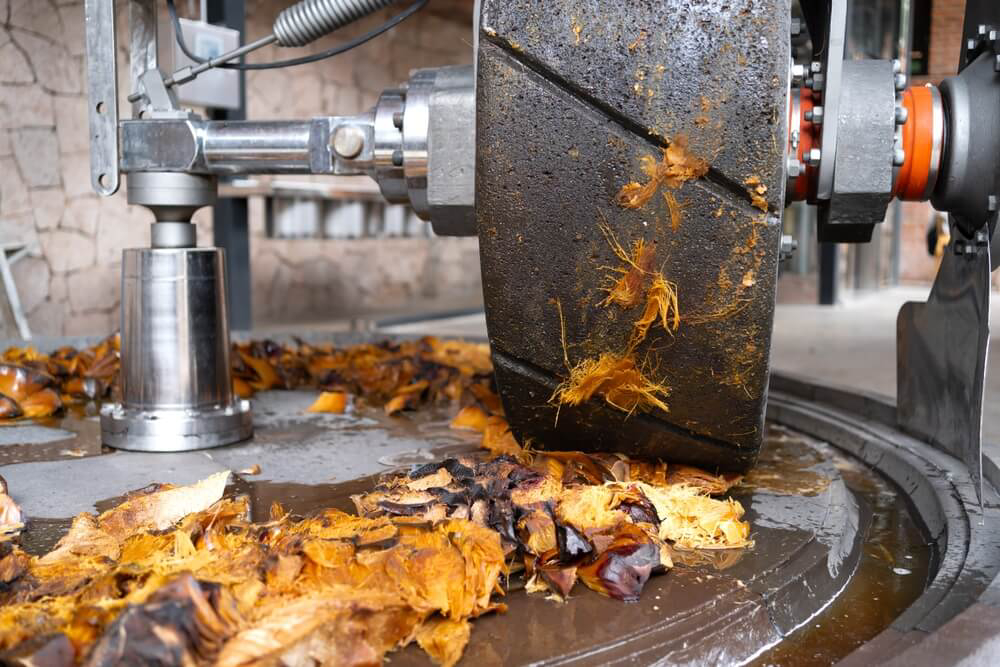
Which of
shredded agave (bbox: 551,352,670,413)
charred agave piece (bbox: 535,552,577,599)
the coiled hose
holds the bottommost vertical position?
charred agave piece (bbox: 535,552,577,599)

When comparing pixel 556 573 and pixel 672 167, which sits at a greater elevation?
pixel 672 167

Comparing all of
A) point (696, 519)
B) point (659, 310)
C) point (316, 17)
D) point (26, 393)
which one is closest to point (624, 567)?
point (696, 519)

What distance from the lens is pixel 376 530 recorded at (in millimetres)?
1229

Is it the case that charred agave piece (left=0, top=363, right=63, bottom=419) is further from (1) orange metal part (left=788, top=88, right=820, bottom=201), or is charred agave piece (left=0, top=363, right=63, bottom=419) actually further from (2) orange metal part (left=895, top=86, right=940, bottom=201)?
(2) orange metal part (left=895, top=86, right=940, bottom=201)

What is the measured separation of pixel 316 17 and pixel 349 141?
0.36 meters

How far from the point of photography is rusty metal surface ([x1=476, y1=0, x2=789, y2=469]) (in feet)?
4.02

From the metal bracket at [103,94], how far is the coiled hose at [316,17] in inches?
13.0

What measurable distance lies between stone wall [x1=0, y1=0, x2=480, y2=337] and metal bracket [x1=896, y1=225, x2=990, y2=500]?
2736mm

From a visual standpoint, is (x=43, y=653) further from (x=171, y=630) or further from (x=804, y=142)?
(x=804, y=142)

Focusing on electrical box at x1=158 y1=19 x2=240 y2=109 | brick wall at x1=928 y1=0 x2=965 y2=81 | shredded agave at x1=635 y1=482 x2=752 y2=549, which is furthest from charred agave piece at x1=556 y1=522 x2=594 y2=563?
brick wall at x1=928 y1=0 x2=965 y2=81

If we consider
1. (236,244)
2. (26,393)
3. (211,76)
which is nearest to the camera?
(26,393)

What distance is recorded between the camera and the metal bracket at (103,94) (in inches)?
73.0

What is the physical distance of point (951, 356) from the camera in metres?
1.77

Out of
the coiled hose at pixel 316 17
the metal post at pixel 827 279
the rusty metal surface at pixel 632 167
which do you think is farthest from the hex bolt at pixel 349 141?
the metal post at pixel 827 279
